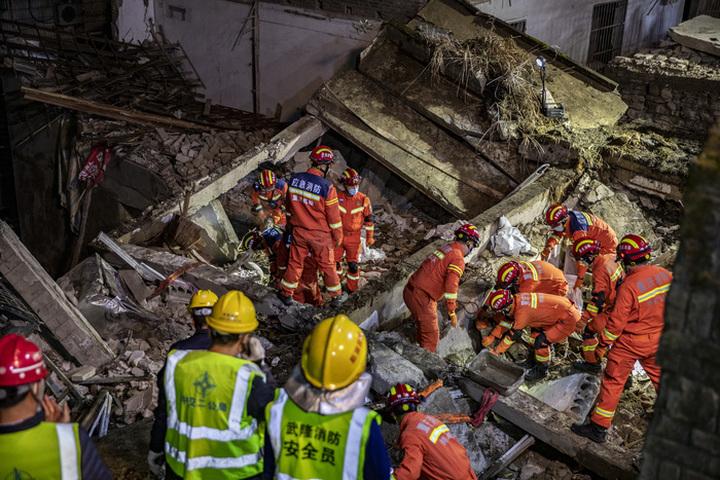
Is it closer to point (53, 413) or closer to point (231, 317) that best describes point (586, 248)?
point (231, 317)

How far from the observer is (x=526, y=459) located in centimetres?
567

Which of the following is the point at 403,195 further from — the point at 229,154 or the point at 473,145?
the point at 229,154

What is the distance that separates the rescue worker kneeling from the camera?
11.2 feet

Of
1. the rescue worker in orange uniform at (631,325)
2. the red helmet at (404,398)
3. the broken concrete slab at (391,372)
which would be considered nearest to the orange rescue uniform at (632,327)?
the rescue worker in orange uniform at (631,325)

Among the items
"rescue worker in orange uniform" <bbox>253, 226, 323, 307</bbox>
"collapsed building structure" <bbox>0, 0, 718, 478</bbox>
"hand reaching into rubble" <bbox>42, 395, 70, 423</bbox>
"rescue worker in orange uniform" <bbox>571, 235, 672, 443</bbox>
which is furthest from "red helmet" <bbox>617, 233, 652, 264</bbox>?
"hand reaching into rubble" <bbox>42, 395, 70, 423</bbox>

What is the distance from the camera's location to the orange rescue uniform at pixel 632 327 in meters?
5.73

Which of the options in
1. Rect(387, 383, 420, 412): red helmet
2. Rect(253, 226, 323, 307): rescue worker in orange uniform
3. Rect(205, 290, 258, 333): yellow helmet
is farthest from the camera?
Rect(253, 226, 323, 307): rescue worker in orange uniform

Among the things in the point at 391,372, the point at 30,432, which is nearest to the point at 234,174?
the point at 391,372

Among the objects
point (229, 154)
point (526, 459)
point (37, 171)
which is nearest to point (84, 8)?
point (37, 171)

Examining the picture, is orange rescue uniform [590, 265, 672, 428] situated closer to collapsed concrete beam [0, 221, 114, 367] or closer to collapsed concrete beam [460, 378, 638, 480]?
collapsed concrete beam [460, 378, 638, 480]

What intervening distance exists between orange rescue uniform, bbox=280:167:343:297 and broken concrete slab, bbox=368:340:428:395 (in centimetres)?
168

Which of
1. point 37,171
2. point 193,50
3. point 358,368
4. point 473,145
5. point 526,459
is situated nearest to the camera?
point 358,368

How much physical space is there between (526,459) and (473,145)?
5166mm

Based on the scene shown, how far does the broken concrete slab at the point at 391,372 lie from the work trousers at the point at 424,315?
923 millimetres
